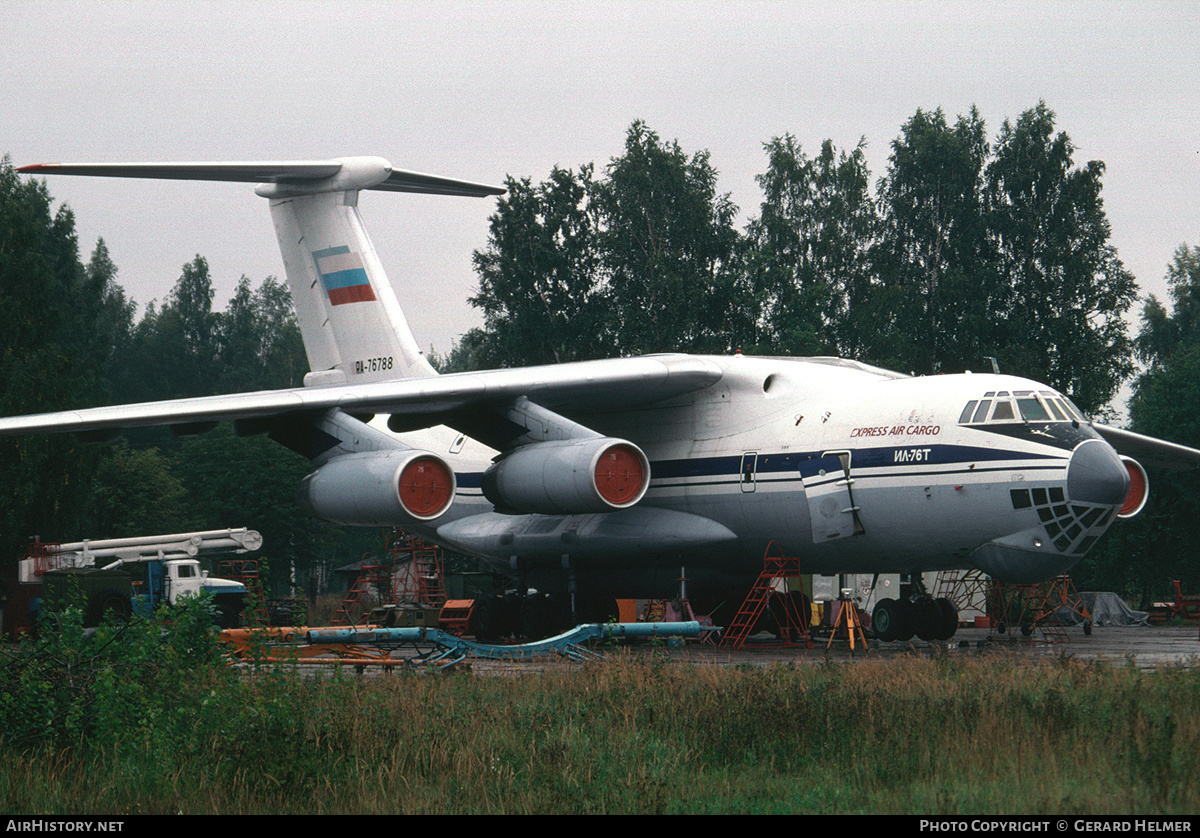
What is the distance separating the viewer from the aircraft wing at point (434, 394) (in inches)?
634

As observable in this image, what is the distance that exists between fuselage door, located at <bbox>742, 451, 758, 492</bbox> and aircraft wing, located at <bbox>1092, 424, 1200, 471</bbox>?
16.6 feet

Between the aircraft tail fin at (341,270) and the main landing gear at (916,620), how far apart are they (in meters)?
7.58

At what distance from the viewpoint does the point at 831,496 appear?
51.6ft

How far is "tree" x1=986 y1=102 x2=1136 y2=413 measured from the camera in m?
36.9

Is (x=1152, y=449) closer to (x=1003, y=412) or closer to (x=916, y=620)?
(x=916, y=620)

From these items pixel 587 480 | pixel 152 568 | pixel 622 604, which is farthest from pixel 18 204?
pixel 587 480

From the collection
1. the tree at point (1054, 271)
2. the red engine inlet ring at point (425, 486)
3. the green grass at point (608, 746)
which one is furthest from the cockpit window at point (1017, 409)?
the tree at point (1054, 271)

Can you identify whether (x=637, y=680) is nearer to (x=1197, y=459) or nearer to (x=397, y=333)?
(x=397, y=333)

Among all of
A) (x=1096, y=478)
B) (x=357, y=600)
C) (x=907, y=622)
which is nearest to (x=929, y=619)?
(x=907, y=622)

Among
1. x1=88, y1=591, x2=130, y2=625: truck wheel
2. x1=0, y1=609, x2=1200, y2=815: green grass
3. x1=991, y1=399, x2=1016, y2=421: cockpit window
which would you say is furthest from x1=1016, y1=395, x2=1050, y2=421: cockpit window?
x1=88, y1=591, x2=130, y2=625: truck wheel

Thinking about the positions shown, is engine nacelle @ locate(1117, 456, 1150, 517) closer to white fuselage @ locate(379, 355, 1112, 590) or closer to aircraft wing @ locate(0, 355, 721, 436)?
white fuselage @ locate(379, 355, 1112, 590)

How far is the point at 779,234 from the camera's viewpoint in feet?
145

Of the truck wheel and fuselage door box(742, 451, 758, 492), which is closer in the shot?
fuselage door box(742, 451, 758, 492)

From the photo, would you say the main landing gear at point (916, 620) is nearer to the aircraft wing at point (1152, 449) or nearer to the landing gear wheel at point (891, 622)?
the landing gear wheel at point (891, 622)
